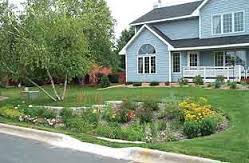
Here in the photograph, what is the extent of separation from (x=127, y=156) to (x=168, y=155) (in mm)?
1075

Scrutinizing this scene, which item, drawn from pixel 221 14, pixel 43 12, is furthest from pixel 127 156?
pixel 221 14

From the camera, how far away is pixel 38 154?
10469 millimetres

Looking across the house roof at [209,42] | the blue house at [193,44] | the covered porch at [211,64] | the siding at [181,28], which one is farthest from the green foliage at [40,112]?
the siding at [181,28]

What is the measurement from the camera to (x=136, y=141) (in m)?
11.4

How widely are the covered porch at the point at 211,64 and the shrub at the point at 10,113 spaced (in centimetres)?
1672

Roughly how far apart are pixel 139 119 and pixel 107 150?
12.8 feet

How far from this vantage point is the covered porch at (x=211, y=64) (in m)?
30.4

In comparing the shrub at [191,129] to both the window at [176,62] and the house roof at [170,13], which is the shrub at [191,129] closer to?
the window at [176,62]

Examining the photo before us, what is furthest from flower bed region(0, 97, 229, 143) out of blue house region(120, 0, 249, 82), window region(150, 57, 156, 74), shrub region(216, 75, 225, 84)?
window region(150, 57, 156, 74)

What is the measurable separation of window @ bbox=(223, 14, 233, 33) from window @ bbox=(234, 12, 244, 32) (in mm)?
325

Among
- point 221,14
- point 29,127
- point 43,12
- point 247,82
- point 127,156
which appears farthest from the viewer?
point 221,14

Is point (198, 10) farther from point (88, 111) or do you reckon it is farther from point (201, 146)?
point (201, 146)

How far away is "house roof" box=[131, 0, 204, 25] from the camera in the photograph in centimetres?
3625

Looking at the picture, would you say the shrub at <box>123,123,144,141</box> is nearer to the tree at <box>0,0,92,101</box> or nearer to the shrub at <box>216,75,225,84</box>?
the tree at <box>0,0,92,101</box>
